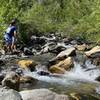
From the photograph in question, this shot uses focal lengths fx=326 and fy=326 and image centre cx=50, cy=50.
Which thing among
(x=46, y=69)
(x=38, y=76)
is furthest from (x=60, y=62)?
(x=38, y=76)

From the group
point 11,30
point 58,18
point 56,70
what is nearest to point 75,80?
point 56,70

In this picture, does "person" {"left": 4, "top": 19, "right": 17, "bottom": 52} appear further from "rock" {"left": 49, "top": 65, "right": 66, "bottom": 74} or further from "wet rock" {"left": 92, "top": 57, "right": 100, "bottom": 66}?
"wet rock" {"left": 92, "top": 57, "right": 100, "bottom": 66}

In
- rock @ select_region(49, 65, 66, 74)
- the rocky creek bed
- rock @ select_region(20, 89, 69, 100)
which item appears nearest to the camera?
rock @ select_region(20, 89, 69, 100)

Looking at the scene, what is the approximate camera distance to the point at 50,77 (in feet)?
50.0

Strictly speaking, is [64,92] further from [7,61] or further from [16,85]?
[7,61]

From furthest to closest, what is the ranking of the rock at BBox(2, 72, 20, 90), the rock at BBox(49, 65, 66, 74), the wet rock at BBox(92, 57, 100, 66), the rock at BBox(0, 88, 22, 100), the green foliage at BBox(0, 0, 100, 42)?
1. the green foliage at BBox(0, 0, 100, 42)
2. the wet rock at BBox(92, 57, 100, 66)
3. the rock at BBox(49, 65, 66, 74)
4. the rock at BBox(2, 72, 20, 90)
5. the rock at BBox(0, 88, 22, 100)

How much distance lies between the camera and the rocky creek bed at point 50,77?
32.2 ft

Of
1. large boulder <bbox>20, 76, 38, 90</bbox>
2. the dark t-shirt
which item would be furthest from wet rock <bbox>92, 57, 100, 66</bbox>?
large boulder <bbox>20, 76, 38, 90</bbox>

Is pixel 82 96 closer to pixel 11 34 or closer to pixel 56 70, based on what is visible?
pixel 56 70

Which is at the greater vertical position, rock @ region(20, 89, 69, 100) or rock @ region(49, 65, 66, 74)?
rock @ region(20, 89, 69, 100)

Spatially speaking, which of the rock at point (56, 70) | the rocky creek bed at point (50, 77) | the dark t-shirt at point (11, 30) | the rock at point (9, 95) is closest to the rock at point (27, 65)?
the rocky creek bed at point (50, 77)

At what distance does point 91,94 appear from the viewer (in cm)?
1191

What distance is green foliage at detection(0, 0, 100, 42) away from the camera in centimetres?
2415

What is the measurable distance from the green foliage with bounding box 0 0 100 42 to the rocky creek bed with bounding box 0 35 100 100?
11.0ft
